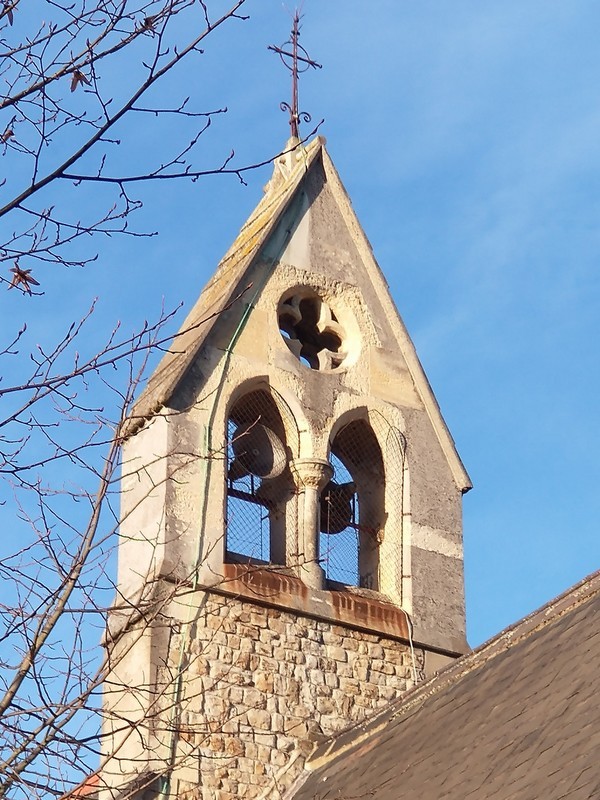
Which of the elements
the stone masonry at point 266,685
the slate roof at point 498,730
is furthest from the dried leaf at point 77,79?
the stone masonry at point 266,685

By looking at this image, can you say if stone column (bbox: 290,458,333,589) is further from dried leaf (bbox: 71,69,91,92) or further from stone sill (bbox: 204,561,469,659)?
dried leaf (bbox: 71,69,91,92)

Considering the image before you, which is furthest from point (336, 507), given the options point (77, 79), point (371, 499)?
point (77, 79)

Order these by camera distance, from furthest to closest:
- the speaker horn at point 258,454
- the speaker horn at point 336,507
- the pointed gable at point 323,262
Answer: the pointed gable at point 323,262
the speaker horn at point 336,507
the speaker horn at point 258,454

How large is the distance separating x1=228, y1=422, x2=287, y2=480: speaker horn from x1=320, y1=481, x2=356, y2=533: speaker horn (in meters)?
0.43

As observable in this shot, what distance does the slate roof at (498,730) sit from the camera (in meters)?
7.93

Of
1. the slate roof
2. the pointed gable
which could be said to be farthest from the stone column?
the slate roof

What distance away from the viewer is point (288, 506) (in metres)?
12.0

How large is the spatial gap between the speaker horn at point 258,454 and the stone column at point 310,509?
14 centimetres

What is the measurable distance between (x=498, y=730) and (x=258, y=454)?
12.0 ft

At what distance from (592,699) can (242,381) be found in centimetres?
425

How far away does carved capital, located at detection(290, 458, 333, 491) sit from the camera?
1192cm

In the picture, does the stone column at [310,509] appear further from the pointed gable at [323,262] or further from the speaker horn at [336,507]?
the pointed gable at [323,262]

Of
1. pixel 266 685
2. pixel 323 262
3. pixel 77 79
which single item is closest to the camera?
pixel 77 79

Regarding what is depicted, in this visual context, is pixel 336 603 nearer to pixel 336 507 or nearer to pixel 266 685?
pixel 266 685
